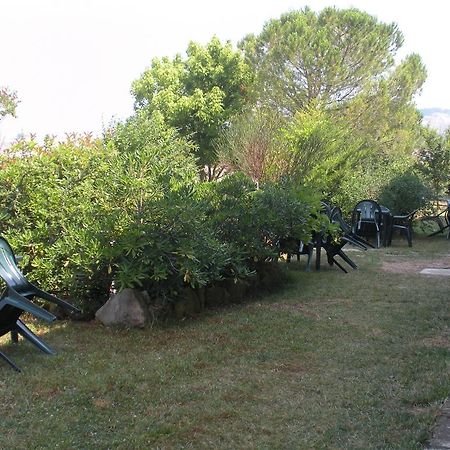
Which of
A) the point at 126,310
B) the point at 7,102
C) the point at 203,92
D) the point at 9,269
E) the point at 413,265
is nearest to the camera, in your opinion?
the point at 9,269

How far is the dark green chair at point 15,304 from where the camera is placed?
3350 millimetres

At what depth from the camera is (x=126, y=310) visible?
4.26m

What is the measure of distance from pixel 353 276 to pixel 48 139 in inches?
153

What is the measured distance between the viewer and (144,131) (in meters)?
6.52

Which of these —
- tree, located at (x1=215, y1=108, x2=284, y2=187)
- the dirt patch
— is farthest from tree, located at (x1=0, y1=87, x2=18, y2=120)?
the dirt patch

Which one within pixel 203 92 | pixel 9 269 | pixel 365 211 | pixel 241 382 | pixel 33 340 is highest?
pixel 203 92

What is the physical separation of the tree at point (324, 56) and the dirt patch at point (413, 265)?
12.8 meters

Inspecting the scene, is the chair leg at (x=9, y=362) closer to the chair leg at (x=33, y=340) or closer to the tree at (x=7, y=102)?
the chair leg at (x=33, y=340)

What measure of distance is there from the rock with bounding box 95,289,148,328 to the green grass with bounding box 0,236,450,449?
111mm

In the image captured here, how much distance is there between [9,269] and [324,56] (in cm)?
1895

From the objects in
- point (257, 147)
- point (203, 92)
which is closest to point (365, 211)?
point (257, 147)

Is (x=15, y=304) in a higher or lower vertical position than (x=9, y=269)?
lower

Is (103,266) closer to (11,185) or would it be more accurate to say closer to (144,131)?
(11,185)

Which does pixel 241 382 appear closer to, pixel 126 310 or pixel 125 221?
pixel 126 310
